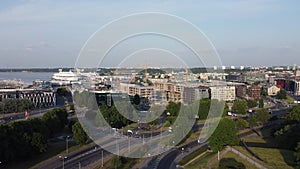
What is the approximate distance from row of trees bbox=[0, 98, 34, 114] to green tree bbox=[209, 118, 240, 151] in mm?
12642

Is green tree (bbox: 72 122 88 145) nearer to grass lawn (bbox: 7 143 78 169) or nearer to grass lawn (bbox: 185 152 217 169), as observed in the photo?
grass lawn (bbox: 7 143 78 169)

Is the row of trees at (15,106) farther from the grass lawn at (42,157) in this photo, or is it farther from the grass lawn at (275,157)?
the grass lawn at (275,157)

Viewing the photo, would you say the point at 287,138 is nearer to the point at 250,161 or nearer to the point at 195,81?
the point at 250,161

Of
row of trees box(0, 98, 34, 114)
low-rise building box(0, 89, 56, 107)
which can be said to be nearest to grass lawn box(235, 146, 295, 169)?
row of trees box(0, 98, 34, 114)

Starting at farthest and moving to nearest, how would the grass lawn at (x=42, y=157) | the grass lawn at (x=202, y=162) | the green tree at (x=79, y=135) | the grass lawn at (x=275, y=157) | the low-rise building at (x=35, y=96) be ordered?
the low-rise building at (x=35, y=96), the green tree at (x=79, y=135), the grass lawn at (x=42, y=157), the grass lawn at (x=202, y=162), the grass lawn at (x=275, y=157)

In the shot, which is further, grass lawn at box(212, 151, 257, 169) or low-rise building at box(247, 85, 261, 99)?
low-rise building at box(247, 85, 261, 99)

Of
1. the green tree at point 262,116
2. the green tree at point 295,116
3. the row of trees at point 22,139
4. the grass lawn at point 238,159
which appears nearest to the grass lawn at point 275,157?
the grass lawn at point 238,159

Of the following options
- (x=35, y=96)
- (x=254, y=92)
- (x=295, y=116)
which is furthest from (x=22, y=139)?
(x=254, y=92)

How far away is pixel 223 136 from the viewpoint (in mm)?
9391

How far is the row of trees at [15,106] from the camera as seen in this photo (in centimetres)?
1820

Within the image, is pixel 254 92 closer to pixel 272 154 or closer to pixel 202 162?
pixel 272 154

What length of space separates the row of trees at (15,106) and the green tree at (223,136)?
12.6 m

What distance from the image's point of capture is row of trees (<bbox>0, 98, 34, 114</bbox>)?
717 inches

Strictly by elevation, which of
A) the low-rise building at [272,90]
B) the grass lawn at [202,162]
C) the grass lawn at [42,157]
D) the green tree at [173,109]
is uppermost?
the low-rise building at [272,90]
